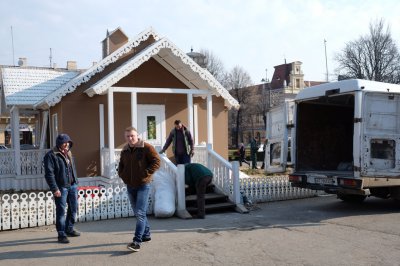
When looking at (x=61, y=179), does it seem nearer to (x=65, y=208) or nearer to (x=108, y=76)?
(x=65, y=208)

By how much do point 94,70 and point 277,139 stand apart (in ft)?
20.8

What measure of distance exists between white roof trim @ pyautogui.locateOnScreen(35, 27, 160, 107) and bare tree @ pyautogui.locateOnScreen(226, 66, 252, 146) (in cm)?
3799

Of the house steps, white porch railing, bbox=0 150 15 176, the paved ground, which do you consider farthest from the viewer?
white porch railing, bbox=0 150 15 176

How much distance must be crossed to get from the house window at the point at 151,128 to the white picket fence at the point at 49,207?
16.3 feet

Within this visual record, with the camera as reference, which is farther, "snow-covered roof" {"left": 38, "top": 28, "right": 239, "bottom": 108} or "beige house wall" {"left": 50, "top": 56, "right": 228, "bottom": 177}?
"beige house wall" {"left": 50, "top": 56, "right": 228, "bottom": 177}

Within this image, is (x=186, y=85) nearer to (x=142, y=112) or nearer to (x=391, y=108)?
(x=142, y=112)

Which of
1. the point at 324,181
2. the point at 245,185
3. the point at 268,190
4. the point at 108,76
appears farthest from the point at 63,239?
the point at 268,190

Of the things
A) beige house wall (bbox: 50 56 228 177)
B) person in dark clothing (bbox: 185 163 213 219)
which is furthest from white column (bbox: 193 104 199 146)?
person in dark clothing (bbox: 185 163 213 219)

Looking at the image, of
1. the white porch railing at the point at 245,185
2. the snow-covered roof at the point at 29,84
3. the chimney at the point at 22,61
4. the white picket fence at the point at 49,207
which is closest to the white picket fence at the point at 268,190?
the white porch railing at the point at 245,185

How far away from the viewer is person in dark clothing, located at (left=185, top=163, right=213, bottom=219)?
982 centimetres

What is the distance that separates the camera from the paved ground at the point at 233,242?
6.41 m

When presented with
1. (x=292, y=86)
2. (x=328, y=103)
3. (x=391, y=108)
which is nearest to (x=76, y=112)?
(x=328, y=103)

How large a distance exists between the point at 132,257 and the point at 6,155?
451 inches

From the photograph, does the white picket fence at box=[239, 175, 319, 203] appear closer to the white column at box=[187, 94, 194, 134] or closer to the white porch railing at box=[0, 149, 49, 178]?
the white column at box=[187, 94, 194, 134]
